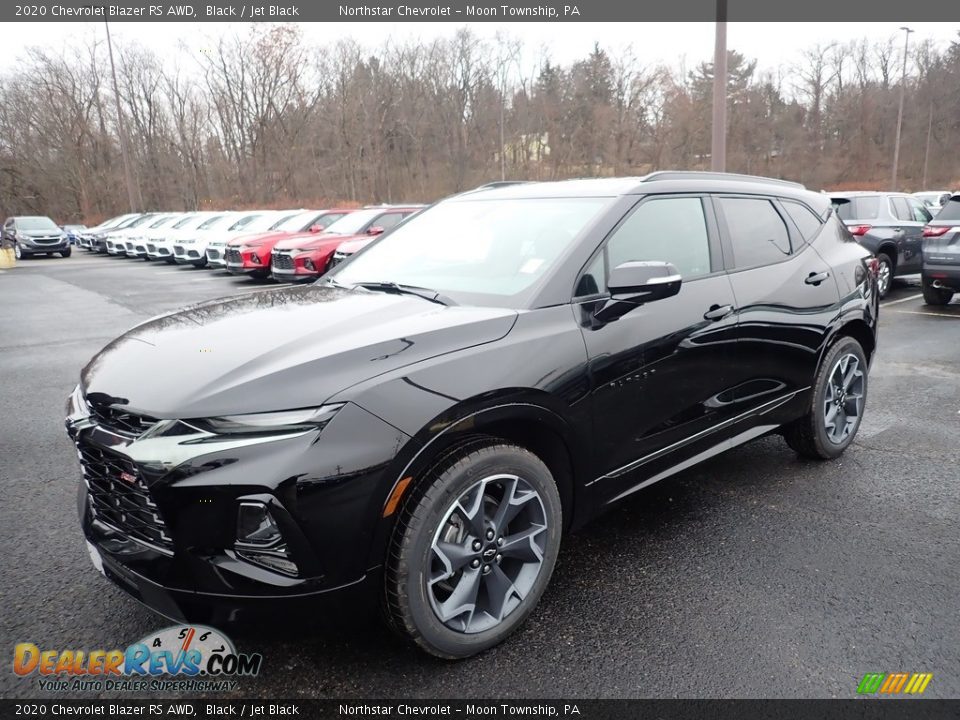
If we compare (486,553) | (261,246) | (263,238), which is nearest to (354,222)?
(261,246)

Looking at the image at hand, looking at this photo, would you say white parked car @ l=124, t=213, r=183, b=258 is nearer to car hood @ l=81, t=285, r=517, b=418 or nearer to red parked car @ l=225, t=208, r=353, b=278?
red parked car @ l=225, t=208, r=353, b=278

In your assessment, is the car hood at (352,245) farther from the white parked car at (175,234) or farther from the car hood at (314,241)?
the white parked car at (175,234)

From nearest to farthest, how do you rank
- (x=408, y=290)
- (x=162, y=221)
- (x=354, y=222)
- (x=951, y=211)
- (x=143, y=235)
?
(x=408, y=290), (x=951, y=211), (x=354, y=222), (x=143, y=235), (x=162, y=221)

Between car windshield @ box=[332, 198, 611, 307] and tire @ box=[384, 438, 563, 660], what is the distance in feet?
2.43

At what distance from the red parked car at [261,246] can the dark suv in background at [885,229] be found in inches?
430

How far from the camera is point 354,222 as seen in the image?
16.0 metres

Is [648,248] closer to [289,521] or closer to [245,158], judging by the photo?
[289,521]

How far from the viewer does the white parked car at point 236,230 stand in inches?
759

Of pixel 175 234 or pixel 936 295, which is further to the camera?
pixel 175 234

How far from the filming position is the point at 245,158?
163 ft

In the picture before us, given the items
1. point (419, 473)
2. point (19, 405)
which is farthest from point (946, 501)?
point (19, 405)

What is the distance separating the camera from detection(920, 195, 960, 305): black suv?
30.4 feet

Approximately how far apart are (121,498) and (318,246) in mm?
12863

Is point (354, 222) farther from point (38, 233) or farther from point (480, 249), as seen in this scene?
point (38, 233)
